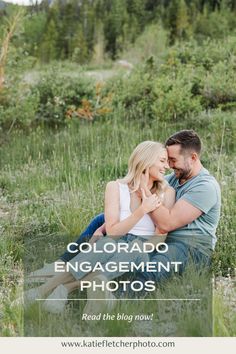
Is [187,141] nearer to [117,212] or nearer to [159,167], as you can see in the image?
[159,167]

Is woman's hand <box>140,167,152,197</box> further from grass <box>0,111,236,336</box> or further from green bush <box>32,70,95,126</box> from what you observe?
green bush <box>32,70,95,126</box>

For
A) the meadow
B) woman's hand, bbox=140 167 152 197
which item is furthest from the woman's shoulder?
the meadow

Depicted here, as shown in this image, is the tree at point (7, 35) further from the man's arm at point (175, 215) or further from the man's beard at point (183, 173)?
the man's arm at point (175, 215)

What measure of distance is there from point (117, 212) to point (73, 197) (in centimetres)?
87

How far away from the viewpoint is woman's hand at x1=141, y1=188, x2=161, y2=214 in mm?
2898

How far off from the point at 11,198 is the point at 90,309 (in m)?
1.53

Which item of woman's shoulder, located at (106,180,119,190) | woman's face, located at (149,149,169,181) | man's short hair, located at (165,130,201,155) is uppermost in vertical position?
man's short hair, located at (165,130,201,155)

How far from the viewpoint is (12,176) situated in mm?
4535

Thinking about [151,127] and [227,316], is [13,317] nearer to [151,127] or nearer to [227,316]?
[227,316]

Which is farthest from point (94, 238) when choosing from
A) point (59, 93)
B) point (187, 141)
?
point (59, 93)

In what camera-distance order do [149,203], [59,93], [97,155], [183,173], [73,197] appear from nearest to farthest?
1. [149,203]
2. [183,173]
3. [73,197]
4. [97,155]
5. [59,93]

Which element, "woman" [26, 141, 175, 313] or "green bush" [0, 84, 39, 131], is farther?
"green bush" [0, 84, 39, 131]

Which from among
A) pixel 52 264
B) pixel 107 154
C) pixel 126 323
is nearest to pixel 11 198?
pixel 107 154

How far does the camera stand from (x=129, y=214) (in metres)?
2.98
